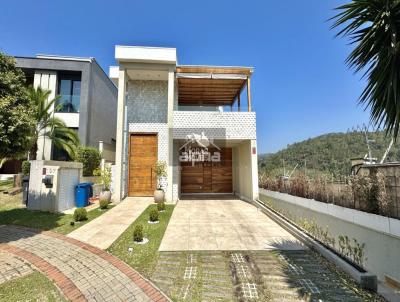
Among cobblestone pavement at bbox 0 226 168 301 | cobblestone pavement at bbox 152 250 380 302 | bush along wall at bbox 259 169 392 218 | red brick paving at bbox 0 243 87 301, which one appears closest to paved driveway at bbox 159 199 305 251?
cobblestone pavement at bbox 152 250 380 302

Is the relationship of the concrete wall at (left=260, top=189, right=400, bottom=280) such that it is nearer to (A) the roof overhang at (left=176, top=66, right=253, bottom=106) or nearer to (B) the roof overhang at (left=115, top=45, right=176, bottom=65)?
(A) the roof overhang at (left=176, top=66, right=253, bottom=106)

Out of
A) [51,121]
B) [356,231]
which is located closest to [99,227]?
[356,231]

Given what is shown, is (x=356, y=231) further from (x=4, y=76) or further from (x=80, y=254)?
(x=4, y=76)

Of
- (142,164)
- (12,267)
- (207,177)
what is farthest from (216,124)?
(12,267)

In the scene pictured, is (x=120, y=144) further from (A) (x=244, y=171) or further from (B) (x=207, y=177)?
(A) (x=244, y=171)

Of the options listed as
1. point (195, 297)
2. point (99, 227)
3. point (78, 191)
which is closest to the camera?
point (195, 297)

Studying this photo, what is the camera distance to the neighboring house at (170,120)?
38.3 feet

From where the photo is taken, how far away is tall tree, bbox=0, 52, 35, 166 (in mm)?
5398

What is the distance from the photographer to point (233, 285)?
3.91 m

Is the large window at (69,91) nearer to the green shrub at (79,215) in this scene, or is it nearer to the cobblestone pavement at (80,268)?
the green shrub at (79,215)

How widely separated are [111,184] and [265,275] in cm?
957

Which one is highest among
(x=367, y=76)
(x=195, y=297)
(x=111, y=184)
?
(x=367, y=76)

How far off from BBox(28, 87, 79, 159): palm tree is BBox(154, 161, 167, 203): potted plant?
20.2 feet

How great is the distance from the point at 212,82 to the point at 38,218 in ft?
34.3
